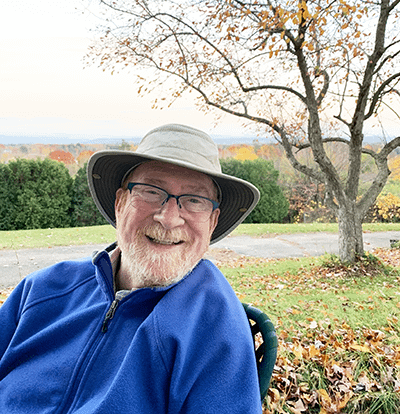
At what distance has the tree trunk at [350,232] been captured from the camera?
337 inches

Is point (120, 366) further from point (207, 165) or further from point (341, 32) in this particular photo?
point (341, 32)

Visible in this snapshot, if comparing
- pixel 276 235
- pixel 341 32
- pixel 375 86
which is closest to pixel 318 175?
pixel 375 86

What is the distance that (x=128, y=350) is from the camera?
1421 mm

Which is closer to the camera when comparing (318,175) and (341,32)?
(341,32)

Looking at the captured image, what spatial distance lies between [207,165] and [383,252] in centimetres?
1248

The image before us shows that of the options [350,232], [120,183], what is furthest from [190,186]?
[350,232]

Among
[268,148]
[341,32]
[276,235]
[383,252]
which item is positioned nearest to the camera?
[341,32]

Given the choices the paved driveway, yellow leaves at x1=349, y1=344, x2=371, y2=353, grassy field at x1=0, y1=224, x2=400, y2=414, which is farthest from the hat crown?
the paved driveway

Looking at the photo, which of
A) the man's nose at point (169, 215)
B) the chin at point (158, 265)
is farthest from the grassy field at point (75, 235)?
the man's nose at point (169, 215)

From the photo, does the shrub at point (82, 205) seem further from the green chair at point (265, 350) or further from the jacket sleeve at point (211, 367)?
the jacket sleeve at point (211, 367)

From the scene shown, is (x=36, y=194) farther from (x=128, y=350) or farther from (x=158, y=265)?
(x=128, y=350)

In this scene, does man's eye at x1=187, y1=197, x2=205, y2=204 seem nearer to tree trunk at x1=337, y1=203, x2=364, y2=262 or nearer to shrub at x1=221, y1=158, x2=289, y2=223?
tree trunk at x1=337, y1=203, x2=364, y2=262

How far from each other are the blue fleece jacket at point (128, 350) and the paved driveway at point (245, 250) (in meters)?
Result: 6.61

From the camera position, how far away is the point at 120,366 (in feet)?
4.64
